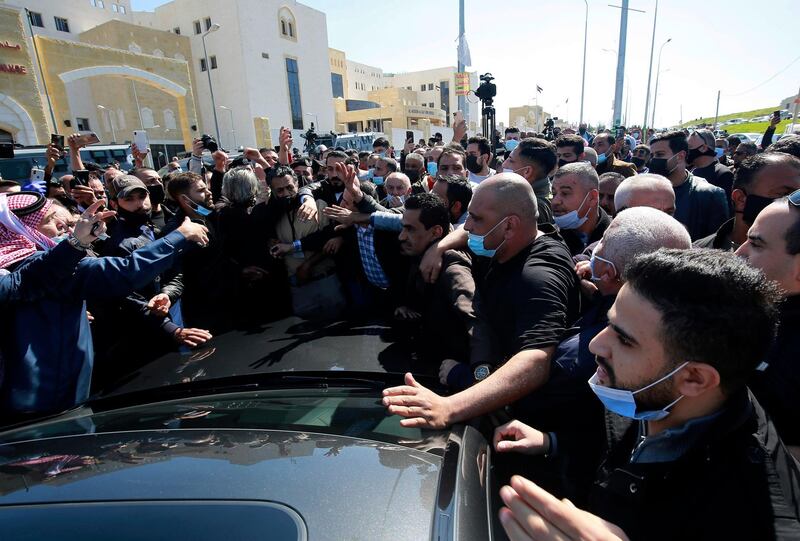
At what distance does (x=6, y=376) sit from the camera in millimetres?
2211

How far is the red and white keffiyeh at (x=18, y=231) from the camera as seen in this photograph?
2.21 m

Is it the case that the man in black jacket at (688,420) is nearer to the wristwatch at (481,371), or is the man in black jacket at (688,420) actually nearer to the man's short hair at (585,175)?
the wristwatch at (481,371)

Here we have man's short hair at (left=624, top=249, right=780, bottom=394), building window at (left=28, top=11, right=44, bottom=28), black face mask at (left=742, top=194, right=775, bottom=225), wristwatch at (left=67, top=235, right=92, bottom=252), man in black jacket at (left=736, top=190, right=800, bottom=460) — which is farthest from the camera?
building window at (left=28, top=11, right=44, bottom=28)

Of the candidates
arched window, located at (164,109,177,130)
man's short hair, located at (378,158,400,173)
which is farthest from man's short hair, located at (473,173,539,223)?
arched window, located at (164,109,177,130)

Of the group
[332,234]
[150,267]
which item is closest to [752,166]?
[332,234]

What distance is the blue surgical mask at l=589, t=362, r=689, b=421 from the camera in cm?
120

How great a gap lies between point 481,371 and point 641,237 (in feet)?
2.91

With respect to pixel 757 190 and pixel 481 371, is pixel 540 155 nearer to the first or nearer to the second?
pixel 757 190

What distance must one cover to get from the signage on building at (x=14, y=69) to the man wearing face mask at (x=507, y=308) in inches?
1337

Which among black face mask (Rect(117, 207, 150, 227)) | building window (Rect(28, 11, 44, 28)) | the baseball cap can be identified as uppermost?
building window (Rect(28, 11, 44, 28))

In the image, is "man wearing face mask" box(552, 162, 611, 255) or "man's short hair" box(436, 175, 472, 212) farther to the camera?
"man's short hair" box(436, 175, 472, 212)

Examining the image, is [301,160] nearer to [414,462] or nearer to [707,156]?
[707,156]

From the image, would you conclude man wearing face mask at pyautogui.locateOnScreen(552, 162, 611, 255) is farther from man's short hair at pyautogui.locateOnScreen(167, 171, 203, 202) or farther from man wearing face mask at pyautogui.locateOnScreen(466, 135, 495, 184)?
man's short hair at pyautogui.locateOnScreen(167, 171, 203, 202)

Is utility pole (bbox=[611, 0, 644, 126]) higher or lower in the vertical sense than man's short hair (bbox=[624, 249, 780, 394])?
higher
